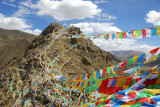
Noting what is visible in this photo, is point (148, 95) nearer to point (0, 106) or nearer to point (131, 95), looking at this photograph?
point (131, 95)

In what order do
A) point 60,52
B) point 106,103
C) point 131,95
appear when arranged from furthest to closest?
point 60,52, point 106,103, point 131,95

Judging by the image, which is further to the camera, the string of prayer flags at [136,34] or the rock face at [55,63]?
the rock face at [55,63]

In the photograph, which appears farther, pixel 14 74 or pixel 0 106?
pixel 14 74

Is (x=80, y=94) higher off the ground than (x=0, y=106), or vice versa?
(x=80, y=94)

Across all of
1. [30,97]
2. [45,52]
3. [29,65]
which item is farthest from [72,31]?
[30,97]

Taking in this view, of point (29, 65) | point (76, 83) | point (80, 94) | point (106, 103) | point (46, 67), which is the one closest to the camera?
point (106, 103)

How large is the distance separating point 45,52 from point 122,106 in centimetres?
522

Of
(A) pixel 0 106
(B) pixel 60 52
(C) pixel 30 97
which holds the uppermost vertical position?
(B) pixel 60 52

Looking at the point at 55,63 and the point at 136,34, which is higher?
the point at 136,34

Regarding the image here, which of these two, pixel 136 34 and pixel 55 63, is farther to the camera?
pixel 55 63

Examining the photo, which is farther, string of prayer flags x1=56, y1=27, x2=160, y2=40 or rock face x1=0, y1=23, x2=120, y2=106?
rock face x1=0, y1=23, x2=120, y2=106

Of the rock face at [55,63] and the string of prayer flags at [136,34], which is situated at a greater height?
the string of prayer flags at [136,34]

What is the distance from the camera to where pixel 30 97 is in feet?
15.4

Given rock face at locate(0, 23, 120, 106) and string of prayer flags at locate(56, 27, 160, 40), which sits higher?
string of prayer flags at locate(56, 27, 160, 40)
